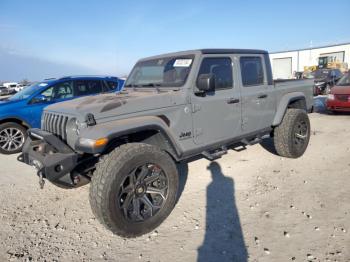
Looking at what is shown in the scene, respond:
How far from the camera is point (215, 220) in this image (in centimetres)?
330

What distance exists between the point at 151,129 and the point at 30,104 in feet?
16.1

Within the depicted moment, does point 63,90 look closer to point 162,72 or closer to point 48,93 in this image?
point 48,93

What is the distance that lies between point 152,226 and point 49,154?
1.41 m

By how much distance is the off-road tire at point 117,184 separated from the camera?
2.80 metres

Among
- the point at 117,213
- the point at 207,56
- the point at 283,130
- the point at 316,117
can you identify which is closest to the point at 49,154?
the point at 117,213

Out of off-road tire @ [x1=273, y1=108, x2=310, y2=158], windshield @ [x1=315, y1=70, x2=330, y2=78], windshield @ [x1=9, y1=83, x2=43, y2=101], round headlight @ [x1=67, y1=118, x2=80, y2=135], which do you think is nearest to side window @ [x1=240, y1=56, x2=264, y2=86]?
off-road tire @ [x1=273, y1=108, x2=310, y2=158]

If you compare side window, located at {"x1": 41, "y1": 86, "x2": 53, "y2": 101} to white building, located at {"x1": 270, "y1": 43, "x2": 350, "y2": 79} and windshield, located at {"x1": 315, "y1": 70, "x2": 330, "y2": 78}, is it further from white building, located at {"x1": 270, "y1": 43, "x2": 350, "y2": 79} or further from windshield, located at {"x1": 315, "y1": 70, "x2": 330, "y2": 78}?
white building, located at {"x1": 270, "y1": 43, "x2": 350, "y2": 79}

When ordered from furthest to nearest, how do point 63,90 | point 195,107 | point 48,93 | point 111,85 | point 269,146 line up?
point 111,85
point 63,90
point 48,93
point 269,146
point 195,107

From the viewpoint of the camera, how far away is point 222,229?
3105 millimetres

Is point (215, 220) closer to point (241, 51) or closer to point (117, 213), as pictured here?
point (117, 213)

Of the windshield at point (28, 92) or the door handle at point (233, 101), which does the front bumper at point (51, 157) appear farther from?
the windshield at point (28, 92)

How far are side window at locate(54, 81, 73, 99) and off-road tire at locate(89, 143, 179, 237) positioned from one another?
4775 mm

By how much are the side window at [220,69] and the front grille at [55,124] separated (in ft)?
6.28

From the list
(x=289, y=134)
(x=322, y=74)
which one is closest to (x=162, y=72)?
(x=289, y=134)
